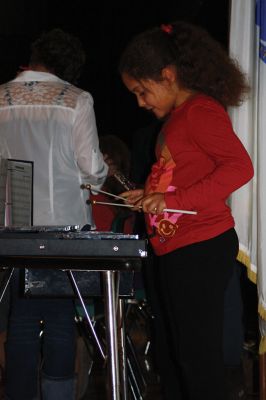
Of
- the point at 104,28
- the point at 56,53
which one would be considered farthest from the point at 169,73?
the point at 104,28

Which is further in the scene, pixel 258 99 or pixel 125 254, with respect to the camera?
pixel 258 99

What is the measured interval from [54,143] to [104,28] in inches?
110

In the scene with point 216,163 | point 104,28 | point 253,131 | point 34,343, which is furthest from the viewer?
point 104,28

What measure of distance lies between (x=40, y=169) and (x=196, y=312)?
77 centimetres

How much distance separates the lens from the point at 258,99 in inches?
77.9

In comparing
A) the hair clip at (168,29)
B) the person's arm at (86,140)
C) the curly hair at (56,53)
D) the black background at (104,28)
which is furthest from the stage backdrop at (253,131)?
the black background at (104,28)

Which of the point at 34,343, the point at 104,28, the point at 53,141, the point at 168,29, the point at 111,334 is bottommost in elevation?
the point at 34,343

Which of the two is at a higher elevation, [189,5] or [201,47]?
[189,5]

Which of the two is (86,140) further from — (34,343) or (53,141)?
(34,343)

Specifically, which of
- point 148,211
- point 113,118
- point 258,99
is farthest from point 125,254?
point 113,118

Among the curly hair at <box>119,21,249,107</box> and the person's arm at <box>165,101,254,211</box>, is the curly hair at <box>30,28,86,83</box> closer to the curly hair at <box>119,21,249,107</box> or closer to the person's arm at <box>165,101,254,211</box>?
the curly hair at <box>119,21,249,107</box>

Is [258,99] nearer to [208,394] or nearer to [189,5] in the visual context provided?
[208,394]

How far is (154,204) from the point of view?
156cm

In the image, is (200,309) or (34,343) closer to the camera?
(200,309)
